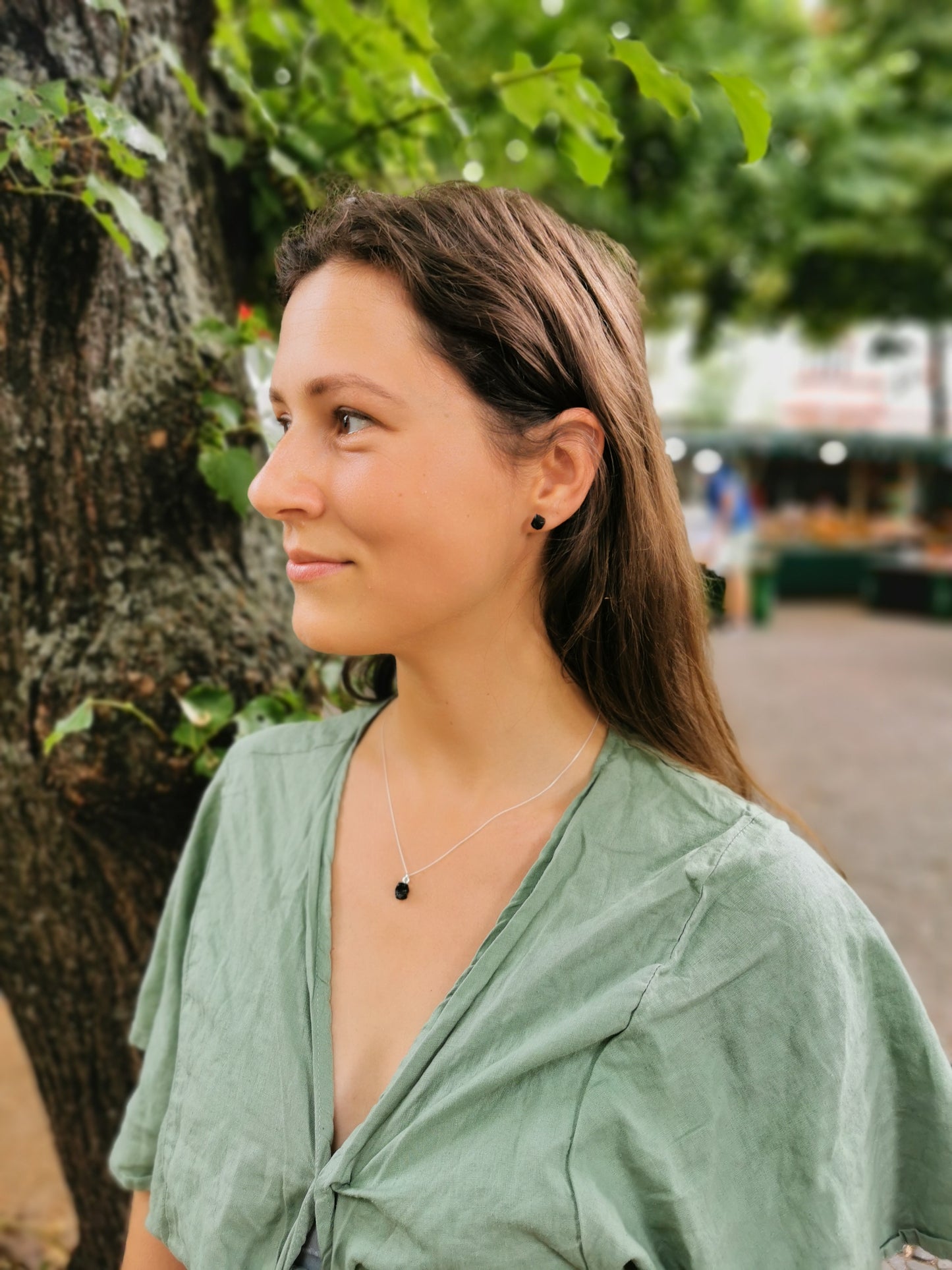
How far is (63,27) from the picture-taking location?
1692 mm

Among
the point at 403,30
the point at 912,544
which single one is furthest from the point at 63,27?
the point at 912,544

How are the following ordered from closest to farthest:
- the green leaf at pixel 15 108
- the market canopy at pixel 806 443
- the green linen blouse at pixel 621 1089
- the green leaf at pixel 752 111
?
the green linen blouse at pixel 621 1089 < the green leaf at pixel 15 108 < the green leaf at pixel 752 111 < the market canopy at pixel 806 443

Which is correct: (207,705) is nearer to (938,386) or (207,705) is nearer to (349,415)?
(349,415)

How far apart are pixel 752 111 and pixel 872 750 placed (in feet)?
18.8

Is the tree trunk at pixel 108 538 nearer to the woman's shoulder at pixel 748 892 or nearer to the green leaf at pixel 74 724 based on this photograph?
the green leaf at pixel 74 724

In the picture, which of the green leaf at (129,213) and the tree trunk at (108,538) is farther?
the tree trunk at (108,538)

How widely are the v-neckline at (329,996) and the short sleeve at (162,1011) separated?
A: 232mm

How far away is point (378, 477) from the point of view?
4.15 feet

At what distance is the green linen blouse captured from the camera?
47.7 inches

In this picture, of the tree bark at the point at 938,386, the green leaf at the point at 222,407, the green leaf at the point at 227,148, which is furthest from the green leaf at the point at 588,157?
the tree bark at the point at 938,386

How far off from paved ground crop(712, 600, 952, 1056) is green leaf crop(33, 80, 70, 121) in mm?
2485

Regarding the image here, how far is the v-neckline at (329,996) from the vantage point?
4.15 ft

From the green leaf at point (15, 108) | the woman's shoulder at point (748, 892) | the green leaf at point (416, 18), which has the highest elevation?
the green leaf at point (416, 18)

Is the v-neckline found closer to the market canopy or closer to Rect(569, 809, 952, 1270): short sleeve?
Rect(569, 809, 952, 1270): short sleeve
